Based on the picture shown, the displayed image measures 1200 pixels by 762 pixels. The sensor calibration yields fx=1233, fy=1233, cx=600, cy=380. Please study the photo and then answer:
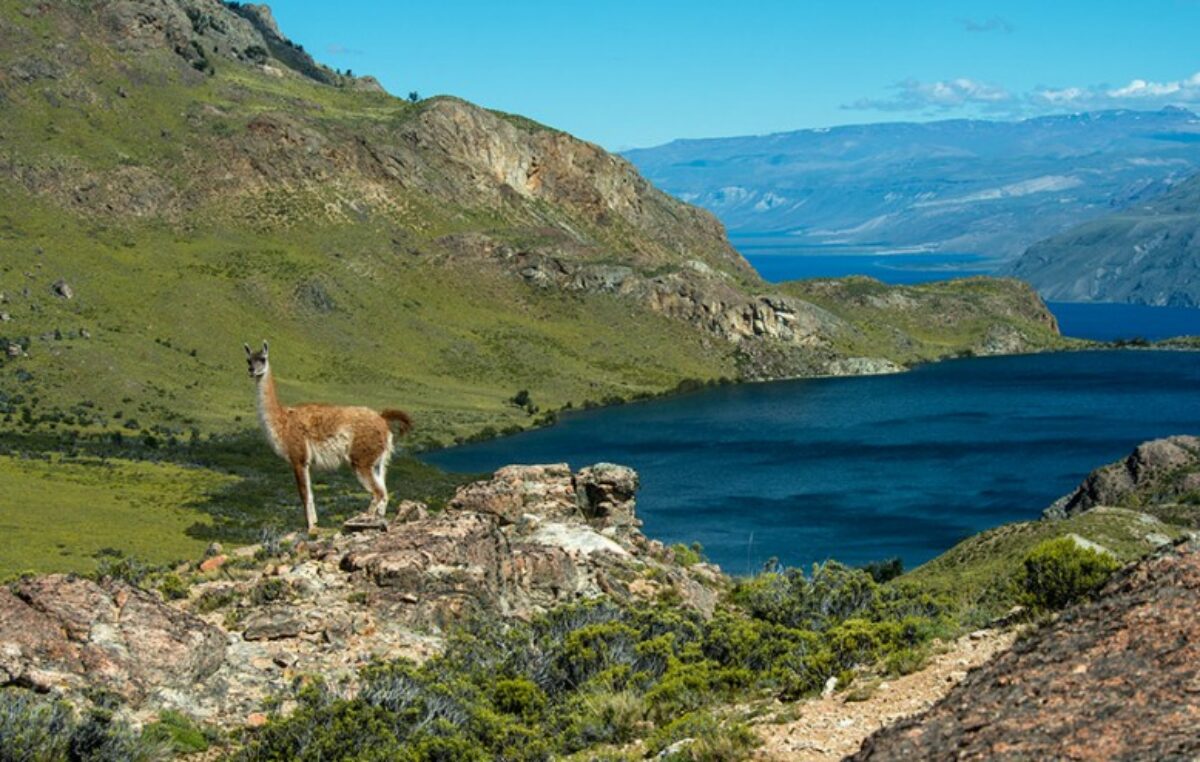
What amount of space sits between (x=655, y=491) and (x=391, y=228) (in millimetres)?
93435

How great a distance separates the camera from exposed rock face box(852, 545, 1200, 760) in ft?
31.3

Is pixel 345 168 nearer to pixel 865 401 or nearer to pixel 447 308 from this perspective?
pixel 447 308

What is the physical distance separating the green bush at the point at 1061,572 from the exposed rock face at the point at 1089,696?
563 centimetres

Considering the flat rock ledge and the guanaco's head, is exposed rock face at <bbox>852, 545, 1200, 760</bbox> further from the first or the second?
the guanaco's head

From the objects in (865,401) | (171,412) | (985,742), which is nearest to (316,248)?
(171,412)

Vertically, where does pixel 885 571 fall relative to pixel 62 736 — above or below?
below

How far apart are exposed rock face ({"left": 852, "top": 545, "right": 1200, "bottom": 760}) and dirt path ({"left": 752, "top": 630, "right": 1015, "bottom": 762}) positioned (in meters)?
1.77

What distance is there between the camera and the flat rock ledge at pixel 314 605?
17219 millimetres

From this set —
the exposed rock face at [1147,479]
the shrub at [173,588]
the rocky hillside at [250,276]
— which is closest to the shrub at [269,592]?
the shrub at [173,588]

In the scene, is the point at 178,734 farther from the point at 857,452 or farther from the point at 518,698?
the point at 857,452

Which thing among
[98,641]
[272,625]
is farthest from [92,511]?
[98,641]

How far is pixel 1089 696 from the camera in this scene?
34.2ft

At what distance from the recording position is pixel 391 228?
187250 millimetres

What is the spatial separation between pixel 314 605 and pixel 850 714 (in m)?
10.3
